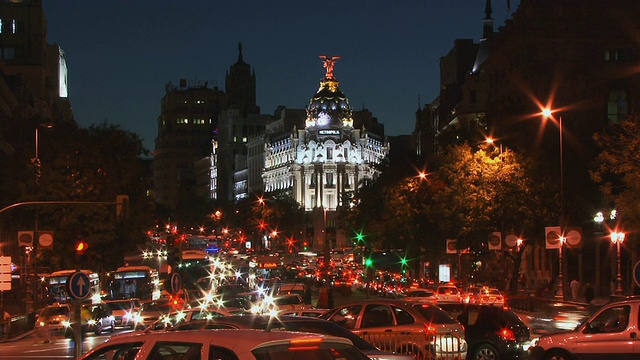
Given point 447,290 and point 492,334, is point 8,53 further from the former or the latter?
point 492,334

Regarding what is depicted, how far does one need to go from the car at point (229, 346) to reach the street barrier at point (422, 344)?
9254 millimetres

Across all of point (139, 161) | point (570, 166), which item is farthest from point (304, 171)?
point (570, 166)

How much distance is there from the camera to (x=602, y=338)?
19.1m

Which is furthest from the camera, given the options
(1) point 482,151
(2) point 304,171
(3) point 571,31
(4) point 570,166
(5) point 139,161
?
(2) point 304,171

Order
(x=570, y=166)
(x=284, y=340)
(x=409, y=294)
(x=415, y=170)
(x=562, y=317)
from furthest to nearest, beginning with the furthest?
(x=415, y=170) → (x=570, y=166) → (x=409, y=294) → (x=562, y=317) → (x=284, y=340)

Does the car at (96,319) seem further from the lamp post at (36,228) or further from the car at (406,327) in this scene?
the car at (406,327)

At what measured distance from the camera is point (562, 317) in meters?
27.9

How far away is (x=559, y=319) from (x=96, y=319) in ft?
63.8

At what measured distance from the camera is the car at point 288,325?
14.7 meters

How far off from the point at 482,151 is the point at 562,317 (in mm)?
23868

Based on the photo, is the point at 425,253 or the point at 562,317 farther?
the point at 425,253

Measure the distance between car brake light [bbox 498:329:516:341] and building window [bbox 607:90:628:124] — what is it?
4603cm

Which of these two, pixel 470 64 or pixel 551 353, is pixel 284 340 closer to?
pixel 551 353

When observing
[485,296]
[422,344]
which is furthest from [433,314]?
[485,296]
